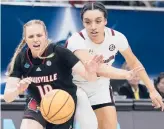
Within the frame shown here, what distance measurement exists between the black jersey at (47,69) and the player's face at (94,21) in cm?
38

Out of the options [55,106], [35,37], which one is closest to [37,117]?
[55,106]

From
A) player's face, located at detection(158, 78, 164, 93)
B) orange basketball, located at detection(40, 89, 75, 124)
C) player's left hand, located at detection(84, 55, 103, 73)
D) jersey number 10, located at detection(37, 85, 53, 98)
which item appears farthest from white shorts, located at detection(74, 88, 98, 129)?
player's face, located at detection(158, 78, 164, 93)

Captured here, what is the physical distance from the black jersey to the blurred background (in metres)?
3.00

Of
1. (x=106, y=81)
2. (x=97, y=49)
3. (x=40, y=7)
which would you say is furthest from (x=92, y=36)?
(x=40, y=7)

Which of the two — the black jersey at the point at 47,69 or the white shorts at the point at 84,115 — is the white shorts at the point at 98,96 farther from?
the black jersey at the point at 47,69

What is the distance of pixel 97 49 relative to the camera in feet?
19.7

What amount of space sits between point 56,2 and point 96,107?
3.32 m

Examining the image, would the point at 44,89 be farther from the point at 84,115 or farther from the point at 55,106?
the point at 84,115

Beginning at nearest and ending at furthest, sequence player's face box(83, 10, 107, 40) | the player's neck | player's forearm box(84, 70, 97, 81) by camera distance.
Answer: player's forearm box(84, 70, 97, 81)
player's face box(83, 10, 107, 40)
the player's neck

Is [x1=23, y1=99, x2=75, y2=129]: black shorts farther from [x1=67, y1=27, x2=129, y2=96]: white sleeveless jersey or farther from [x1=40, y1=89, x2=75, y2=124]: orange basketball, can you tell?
[x1=67, y1=27, x2=129, y2=96]: white sleeveless jersey

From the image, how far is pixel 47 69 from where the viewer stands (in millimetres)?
5652

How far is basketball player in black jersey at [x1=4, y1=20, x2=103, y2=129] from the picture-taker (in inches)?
221

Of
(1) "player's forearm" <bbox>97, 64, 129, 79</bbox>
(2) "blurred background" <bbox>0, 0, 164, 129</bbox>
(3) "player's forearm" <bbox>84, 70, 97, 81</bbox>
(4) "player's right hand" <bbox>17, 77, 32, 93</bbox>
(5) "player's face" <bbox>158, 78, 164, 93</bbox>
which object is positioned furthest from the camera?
(2) "blurred background" <bbox>0, 0, 164, 129</bbox>

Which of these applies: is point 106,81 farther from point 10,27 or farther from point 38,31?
point 10,27
